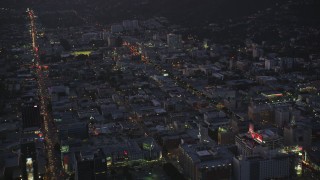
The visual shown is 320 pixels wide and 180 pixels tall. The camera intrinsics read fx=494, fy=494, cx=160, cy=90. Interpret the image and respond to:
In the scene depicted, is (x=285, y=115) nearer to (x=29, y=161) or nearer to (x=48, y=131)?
(x=48, y=131)

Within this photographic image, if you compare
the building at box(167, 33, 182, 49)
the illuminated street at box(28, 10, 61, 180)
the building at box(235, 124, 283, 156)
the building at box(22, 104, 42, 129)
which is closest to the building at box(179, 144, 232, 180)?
the building at box(235, 124, 283, 156)

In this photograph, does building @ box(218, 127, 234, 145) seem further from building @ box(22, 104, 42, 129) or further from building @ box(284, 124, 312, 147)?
building @ box(22, 104, 42, 129)

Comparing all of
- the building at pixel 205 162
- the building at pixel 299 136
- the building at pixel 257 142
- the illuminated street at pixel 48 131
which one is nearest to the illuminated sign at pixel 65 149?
the illuminated street at pixel 48 131

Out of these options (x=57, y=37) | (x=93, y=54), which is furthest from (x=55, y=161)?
(x=57, y=37)

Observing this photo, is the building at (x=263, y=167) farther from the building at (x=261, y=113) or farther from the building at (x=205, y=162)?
the building at (x=261, y=113)

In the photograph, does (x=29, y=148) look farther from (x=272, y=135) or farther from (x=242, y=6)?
(x=242, y=6)
